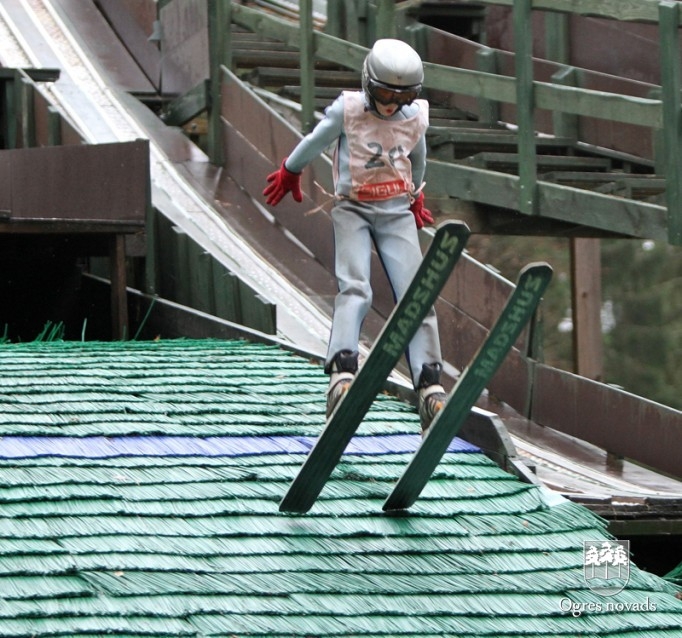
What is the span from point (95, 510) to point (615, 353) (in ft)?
77.6

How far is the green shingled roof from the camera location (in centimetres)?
518

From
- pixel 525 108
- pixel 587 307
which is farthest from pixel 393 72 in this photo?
pixel 587 307

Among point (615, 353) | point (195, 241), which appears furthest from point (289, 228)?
point (615, 353)

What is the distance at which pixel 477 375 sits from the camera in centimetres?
586

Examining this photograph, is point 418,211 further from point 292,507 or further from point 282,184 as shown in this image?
point 292,507

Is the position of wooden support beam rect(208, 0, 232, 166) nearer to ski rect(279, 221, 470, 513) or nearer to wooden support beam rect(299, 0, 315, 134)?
wooden support beam rect(299, 0, 315, 134)

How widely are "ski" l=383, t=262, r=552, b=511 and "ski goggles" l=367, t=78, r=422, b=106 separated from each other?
1023 mm

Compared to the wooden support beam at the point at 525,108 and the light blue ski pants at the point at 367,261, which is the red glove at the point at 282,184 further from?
the wooden support beam at the point at 525,108

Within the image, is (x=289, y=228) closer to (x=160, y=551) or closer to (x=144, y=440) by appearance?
(x=144, y=440)

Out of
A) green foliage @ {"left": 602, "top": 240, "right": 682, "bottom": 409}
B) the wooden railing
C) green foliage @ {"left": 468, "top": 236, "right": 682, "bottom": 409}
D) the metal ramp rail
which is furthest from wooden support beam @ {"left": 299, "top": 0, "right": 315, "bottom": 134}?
green foliage @ {"left": 602, "top": 240, "right": 682, "bottom": 409}

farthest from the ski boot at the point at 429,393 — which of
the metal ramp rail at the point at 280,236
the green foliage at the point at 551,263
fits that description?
the green foliage at the point at 551,263

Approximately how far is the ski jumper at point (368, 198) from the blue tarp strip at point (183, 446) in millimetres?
428

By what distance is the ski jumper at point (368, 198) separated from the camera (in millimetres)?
6609

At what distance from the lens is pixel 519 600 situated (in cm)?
575
